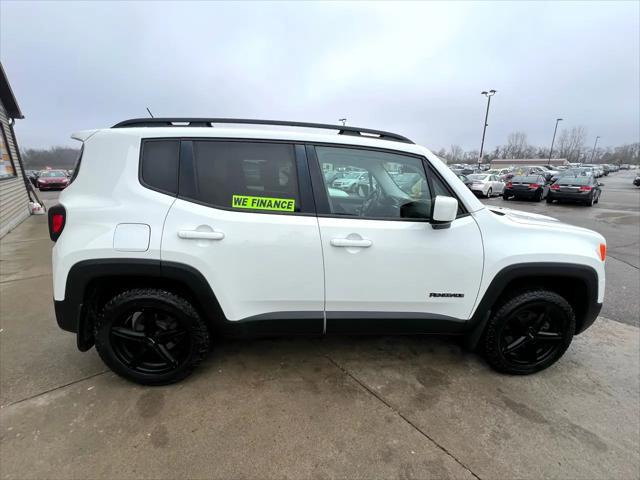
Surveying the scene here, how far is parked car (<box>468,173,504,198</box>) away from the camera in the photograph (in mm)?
19250

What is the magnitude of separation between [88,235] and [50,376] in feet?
4.24

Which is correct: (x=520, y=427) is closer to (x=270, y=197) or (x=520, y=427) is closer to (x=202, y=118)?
(x=270, y=197)

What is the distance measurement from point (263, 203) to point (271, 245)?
0.29 metres

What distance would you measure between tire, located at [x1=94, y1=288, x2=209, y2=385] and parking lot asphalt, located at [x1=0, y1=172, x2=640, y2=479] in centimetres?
15

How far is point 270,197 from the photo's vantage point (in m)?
2.23

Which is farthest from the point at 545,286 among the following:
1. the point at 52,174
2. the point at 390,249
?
the point at 52,174

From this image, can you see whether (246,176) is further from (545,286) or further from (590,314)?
(590,314)

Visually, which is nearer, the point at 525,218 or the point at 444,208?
the point at 444,208

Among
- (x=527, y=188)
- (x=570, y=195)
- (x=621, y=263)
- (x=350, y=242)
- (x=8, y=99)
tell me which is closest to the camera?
(x=350, y=242)

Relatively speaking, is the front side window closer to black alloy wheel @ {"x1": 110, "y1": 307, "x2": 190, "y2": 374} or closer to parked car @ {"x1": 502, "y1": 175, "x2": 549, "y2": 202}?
black alloy wheel @ {"x1": 110, "y1": 307, "x2": 190, "y2": 374}

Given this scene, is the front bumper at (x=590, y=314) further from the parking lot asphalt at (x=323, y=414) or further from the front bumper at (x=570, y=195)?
the front bumper at (x=570, y=195)

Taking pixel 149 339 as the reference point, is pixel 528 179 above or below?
below

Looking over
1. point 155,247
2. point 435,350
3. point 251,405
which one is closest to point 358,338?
point 435,350

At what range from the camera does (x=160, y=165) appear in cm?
222
